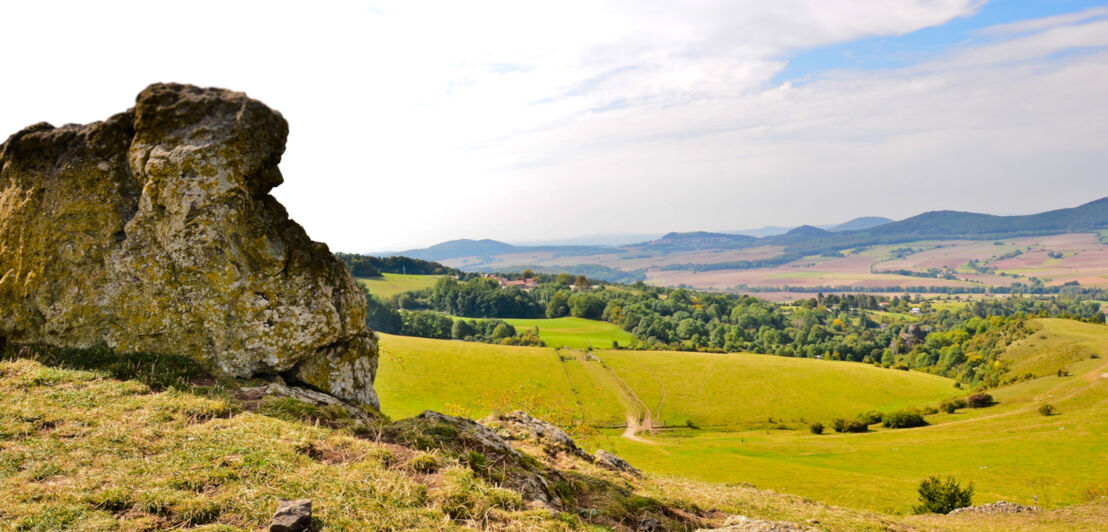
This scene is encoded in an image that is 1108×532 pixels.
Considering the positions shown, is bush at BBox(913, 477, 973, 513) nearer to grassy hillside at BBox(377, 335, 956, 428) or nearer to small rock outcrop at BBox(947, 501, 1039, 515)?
small rock outcrop at BBox(947, 501, 1039, 515)

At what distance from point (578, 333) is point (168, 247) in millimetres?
140452

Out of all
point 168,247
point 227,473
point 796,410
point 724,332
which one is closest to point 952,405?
point 796,410

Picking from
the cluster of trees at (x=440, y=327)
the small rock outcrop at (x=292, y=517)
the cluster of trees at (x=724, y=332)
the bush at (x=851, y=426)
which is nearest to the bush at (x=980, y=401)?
the bush at (x=851, y=426)

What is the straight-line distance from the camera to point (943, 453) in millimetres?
57781

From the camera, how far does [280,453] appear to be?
9.41 metres

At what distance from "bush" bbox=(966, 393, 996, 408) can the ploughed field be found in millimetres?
2138

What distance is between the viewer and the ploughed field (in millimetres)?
43281

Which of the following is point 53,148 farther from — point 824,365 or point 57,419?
point 824,365

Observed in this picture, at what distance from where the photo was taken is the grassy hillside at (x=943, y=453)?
40.3 m

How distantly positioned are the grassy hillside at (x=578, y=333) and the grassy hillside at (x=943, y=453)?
56.0m

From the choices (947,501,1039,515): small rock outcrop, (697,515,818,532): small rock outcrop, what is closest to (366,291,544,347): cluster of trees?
(947,501,1039,515): small rock outcrop

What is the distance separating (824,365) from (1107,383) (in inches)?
1619

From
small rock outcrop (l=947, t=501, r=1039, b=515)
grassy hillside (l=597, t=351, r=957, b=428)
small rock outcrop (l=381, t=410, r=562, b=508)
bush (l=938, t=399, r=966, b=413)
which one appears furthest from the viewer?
grassy hillside (l=597, t=351, r=957, b=428)

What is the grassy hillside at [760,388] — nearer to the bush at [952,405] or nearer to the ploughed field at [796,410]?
the ploughed field at [796,410]
